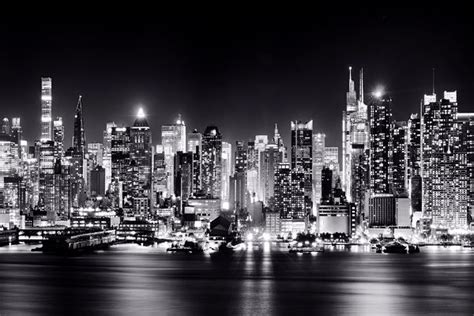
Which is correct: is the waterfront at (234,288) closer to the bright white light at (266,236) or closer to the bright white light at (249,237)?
the bright white light at (266,236)

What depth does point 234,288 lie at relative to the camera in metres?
55.8

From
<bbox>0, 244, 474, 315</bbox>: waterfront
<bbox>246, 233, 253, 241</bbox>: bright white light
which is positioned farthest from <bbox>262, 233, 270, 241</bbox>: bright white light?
<bbox>0, 244, 474, 315</bbox>: waterfront

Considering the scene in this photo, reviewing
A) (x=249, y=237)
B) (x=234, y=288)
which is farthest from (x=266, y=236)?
(x=234, y=288)

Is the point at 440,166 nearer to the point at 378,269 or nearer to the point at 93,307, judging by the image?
the point at 378,269

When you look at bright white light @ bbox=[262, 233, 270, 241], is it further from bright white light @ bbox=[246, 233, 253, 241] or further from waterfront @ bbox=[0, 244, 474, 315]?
waterfront @ bbox=[0, 244, 474, 315]

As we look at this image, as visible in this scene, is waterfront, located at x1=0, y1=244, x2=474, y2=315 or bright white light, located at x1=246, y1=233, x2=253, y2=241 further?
bright white light, located at x1=246, y1=233, x2=253, y2=241

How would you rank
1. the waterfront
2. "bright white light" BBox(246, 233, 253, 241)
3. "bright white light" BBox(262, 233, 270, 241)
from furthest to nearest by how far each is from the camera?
"bright white light" BBox(246, 233, 253, 241) < "bright white light" BBox(262, 233, 270, 241) < the waterfront

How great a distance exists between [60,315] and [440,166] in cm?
12063

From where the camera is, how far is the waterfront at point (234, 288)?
45719mm

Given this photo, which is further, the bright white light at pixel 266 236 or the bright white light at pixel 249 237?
the bright white light at pixel 249 237

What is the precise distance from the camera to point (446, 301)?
50219mm

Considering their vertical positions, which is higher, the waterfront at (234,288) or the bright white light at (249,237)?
the waterfront at (234,288)

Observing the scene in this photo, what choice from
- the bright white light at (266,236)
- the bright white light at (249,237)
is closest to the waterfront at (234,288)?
the bright white light at (266,236)

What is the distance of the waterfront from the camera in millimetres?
45719
